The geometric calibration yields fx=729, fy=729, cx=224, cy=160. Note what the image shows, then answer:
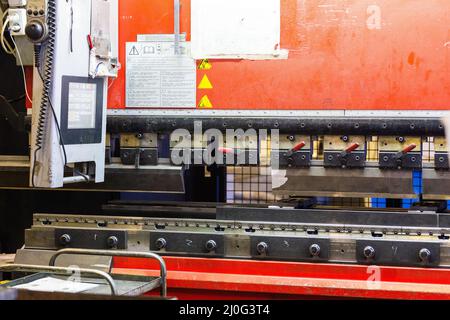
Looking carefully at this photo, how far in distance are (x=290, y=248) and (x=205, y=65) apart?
3.78ft

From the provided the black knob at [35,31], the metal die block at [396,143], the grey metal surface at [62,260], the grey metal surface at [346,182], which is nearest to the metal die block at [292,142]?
the grey metal surface at [346,182]

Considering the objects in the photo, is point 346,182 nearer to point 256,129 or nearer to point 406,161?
point 406,161

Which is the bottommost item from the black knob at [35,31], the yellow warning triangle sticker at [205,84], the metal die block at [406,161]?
the metal die block at [406,161]

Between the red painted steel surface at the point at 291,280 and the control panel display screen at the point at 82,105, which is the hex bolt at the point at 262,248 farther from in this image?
the control panel display screen at the point at 82,105

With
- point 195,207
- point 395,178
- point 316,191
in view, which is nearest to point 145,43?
point 195,207

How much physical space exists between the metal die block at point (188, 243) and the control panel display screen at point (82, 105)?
2.37 ft

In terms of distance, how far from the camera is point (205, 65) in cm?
418

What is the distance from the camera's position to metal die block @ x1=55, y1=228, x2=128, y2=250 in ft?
13.4

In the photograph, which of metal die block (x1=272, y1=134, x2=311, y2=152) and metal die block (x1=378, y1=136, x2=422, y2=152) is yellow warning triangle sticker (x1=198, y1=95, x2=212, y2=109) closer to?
metal die block (x1=272, y1=134, x2=311, y2=152)

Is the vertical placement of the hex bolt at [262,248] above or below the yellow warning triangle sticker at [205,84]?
below

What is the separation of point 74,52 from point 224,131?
93cm

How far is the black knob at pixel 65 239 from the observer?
13.7 feet

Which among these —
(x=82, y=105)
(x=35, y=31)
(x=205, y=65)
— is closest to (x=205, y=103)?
(x=205, y=65)

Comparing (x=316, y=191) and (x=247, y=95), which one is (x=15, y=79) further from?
(x=316, y=191)
